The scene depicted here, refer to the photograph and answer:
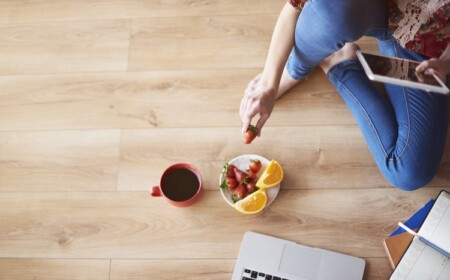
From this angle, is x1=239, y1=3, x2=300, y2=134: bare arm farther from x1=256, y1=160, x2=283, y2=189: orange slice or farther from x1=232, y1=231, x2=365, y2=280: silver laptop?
x1=232, y1=231, x2=365, y2=280: silver laptop

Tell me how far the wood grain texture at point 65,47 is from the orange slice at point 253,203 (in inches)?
25.5

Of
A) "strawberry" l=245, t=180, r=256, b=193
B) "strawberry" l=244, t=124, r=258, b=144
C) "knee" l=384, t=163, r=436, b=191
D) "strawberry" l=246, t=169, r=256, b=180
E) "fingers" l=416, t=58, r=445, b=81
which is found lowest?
"strawberry" l=245, t=180, r=256, b=193

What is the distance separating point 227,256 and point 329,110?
1.83 feet

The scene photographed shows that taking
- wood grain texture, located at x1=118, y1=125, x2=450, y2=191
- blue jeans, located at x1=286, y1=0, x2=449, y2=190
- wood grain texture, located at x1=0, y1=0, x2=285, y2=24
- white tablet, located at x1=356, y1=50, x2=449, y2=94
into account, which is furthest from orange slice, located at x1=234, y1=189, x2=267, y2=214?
wood grain texture, located at x1=0, y1=0, x2=285, y2=24

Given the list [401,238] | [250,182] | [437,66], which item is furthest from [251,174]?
[437,66]

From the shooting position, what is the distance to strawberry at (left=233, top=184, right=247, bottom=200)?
1243 millimetres

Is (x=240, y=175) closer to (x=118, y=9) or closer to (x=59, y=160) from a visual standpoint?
(x=59, y=160)

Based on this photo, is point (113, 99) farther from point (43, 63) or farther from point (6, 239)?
point (6, 239)

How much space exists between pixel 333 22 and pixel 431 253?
650 mm

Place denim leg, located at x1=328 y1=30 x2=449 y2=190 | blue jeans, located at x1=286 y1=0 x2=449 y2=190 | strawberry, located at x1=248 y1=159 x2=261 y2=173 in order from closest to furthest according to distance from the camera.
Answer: blue jeans, located at x1=286 y1=0 x2=449 y2=190 → denim leg, located at x1=328 y1=30 x2=449 y2=190 → strawberry, located at x1=248 y1=159 x2=261 y2=173

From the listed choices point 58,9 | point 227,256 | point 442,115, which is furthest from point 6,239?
point 442,115

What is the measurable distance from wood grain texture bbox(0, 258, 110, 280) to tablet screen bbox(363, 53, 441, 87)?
0.93 metres

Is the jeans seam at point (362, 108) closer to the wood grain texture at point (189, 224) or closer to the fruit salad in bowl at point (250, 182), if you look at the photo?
the wood grain texture at point (189, 224)

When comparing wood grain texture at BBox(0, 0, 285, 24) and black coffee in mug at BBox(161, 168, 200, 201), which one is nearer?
black coffee in mug at BBox(161, 168, 200, 201)
